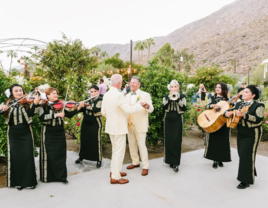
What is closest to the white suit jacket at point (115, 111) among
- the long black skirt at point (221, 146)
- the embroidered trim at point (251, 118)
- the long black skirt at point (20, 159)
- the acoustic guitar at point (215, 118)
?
the long black skirt at point (20, 159)

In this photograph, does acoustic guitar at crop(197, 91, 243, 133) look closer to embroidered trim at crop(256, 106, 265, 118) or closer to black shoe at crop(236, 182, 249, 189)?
embroidered trim at crop(256, 106, 265, 118)

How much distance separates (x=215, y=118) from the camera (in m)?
4.37

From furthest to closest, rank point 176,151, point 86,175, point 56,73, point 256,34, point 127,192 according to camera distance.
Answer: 1. point 256,34
2. point 56,73
3. point 176,151
4. point 86,175
5. point 127,192

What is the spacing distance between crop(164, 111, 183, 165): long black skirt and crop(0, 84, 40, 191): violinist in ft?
9.13

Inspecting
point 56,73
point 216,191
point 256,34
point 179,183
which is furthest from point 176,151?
point 256,34

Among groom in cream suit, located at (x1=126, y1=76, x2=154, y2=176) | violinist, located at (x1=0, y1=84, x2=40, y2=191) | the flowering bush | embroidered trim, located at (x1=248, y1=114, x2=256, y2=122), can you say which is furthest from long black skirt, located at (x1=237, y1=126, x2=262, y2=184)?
violinist, located at (x1=0, y1=84, x2=40, y2=191)

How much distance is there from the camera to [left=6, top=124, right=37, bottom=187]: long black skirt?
3.62 metres

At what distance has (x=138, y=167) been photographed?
4.72m

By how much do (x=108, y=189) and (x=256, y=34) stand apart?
9022 cm

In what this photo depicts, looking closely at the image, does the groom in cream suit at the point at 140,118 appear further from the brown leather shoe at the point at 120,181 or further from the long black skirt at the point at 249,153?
the long black skirt at the point at 249,153

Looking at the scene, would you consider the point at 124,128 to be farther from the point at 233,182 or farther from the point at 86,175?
the point at 233,182

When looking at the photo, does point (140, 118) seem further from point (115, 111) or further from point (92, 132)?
point (92, 132)

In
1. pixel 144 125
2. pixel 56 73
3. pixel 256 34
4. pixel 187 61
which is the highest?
pixel 256 34

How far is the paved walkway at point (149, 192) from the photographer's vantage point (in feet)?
10.5
